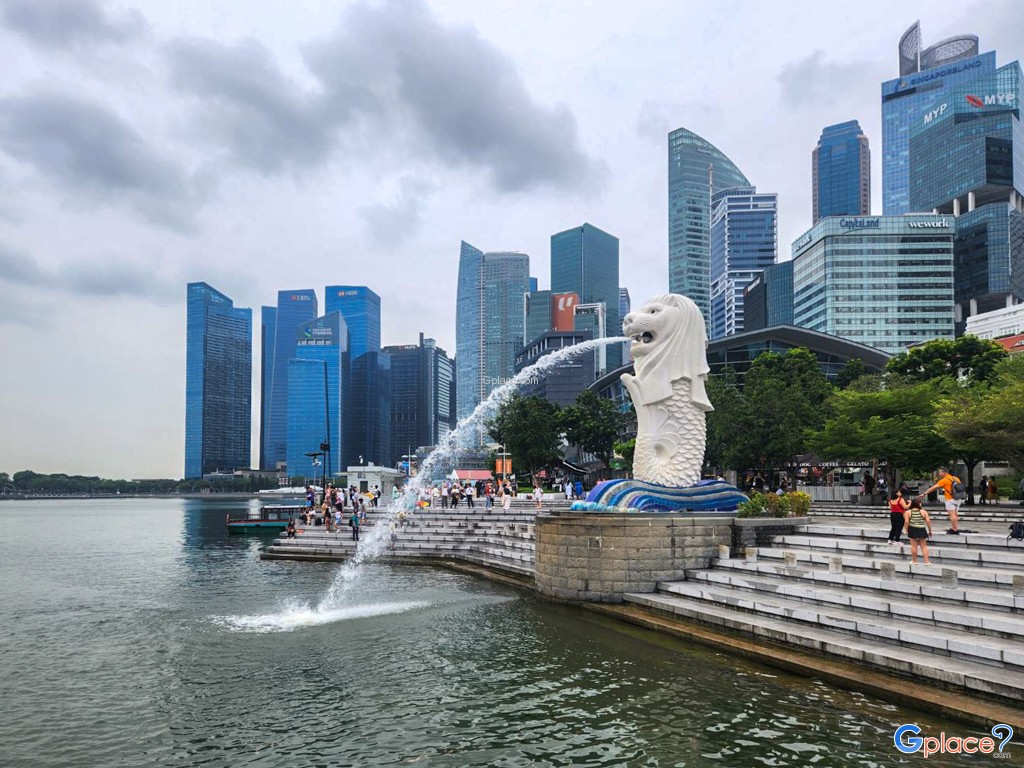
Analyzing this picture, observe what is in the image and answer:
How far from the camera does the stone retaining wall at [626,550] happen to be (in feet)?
63.4

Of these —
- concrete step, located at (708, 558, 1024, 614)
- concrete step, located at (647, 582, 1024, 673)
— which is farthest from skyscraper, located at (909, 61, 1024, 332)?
concrete step, located at (647, 582, 1024, 673)

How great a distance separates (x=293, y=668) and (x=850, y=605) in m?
10.9

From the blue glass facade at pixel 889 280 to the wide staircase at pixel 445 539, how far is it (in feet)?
314

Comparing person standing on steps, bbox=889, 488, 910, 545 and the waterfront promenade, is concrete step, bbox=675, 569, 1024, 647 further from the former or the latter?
person standing on steps, bbox=889, 488, 910, 545

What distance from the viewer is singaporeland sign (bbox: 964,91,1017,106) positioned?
15800cm

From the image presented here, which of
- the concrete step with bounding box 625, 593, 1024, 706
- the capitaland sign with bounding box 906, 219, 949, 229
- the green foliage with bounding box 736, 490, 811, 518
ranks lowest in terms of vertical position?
the concrete step with bounding box 625, 593, 1024, 706

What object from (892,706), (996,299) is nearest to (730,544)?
(892,706)

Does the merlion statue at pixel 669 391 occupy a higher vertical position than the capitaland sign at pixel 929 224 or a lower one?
lower

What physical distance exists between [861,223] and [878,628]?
395 feet

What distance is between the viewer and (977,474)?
153 feet

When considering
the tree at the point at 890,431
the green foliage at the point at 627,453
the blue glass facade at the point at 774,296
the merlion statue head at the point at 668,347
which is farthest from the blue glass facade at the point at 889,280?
the merlion statue head at the point at 668,347

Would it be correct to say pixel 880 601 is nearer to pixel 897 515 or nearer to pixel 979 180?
pixel 897 515

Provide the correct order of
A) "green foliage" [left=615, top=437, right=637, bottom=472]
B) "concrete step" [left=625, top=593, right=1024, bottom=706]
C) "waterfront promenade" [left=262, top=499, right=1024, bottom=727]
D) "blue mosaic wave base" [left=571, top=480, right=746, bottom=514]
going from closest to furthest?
1. "concrete step" [left=625, top=593, right=1024, bottom=706]
2. "waterfront promenade" [left=262, top=499, right=1024, bottom=727]
3. "blue mosaic wave base" [left=571, top=480, right=746, bottom=514]
4. "green foliage" [left=615, top=437, right=637, bottom=472]

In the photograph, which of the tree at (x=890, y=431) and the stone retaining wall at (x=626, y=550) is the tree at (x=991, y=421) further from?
the stone retaining wall at (x=626, y=550)
